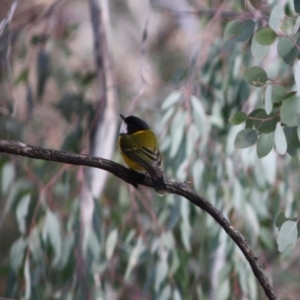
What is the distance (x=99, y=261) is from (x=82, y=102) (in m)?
1.40

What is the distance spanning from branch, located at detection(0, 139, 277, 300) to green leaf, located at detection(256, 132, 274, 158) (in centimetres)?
23

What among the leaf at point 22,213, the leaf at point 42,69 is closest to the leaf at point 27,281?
the leaf at point 22,213

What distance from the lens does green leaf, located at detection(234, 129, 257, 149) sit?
2145 mm

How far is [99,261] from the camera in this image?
148 inches

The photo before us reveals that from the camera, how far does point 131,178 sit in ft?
7.86

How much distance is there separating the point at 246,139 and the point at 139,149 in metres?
1.06

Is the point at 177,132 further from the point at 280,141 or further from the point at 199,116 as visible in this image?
the point at 280,141

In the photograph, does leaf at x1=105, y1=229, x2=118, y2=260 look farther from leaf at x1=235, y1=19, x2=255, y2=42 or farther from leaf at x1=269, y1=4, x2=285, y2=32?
leaf at x1=269, y1=4, x2=285, y2=32

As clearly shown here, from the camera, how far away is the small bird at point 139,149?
9.37 ft

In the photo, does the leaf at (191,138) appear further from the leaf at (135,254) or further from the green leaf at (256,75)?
the green leaf at (256,75)

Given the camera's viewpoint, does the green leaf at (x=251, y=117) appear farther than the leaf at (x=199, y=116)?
No

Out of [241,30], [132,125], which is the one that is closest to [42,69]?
[132,125]

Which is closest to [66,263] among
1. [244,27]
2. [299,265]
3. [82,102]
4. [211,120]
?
[211,120]

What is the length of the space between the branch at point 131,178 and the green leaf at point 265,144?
0.23 meters
